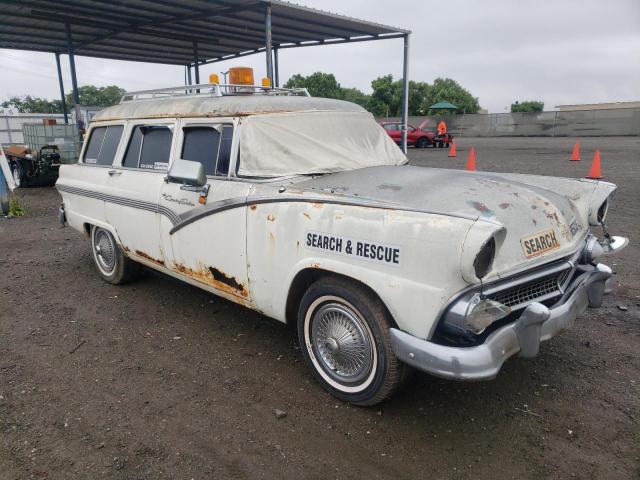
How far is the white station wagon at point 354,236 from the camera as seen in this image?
2477mm

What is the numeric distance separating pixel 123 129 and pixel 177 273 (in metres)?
1.81

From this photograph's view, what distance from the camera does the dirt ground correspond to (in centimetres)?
259

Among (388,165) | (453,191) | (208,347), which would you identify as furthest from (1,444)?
Answer: (388,165)

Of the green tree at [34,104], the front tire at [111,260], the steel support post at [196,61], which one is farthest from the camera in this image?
the green tree at [34,104]

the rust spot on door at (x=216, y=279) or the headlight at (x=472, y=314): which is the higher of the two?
the headlight at (x=472, y=314)

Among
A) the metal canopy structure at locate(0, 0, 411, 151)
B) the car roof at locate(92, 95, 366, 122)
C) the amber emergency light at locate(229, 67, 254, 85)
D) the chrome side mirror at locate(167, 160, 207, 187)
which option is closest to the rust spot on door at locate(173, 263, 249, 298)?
the chrome side mirror at locate(167, 160, 207, 187)

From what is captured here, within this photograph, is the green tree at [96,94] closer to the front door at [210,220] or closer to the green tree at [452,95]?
the green tree at [452,95]

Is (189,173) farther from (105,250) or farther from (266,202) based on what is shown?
(105,250)

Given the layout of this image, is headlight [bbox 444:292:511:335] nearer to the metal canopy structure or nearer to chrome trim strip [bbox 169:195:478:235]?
chrome trim strip [bbox 169:195:478:235]

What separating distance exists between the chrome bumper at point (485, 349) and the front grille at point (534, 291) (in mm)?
144

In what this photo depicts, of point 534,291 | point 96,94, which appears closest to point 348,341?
point 534,291

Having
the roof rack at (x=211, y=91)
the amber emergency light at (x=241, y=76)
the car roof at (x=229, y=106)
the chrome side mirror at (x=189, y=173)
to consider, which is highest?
the amber emergency light at (x=241, y=76)

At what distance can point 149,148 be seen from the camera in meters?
4.59

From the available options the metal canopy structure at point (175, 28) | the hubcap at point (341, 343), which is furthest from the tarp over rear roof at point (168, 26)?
the hubcap at point (341, 343)
